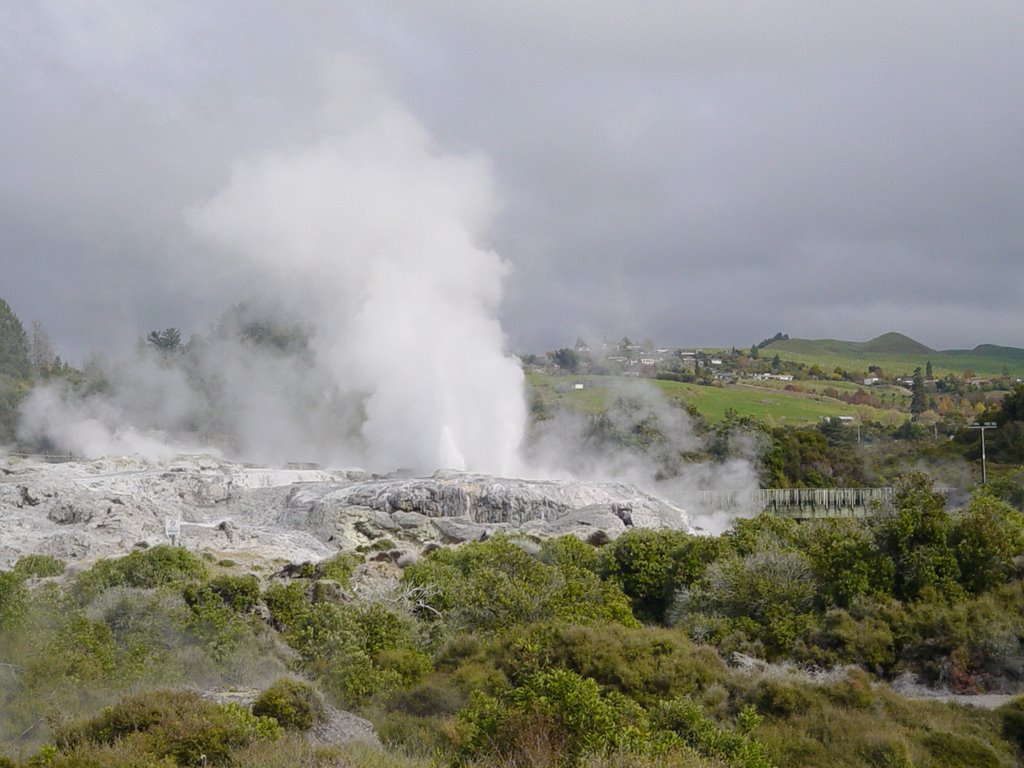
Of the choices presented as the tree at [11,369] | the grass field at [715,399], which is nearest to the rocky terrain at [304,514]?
the grass field at [715,399]

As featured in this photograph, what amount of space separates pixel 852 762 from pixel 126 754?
896 centimetres

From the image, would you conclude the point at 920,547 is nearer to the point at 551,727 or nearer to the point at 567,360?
A: the point at 551,727

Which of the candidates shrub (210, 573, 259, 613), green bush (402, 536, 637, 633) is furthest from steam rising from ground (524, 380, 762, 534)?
shrub (210, 573, 259, 613)

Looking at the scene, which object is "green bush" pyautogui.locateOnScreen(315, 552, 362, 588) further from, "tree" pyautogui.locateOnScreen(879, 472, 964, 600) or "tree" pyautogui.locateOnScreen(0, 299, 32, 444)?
"tree" pyautogui.locateOnScreen(0, 299, 32, 444)

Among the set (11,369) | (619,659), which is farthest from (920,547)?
(11,369)

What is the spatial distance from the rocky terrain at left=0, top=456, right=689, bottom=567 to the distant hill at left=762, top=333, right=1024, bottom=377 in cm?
11238

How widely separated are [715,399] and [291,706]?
8805 centimetres

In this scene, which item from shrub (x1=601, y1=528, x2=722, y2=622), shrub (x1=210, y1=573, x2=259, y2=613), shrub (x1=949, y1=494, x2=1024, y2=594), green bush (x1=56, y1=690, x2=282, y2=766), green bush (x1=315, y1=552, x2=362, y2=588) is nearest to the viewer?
green bush (x1=56, y1=690, x2=282, y2=766)

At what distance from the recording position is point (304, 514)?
42.9 meters

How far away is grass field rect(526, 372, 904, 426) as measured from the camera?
89375 millimetres

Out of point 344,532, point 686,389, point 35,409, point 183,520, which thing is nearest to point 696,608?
point 344,532

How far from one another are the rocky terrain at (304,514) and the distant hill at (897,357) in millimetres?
112384

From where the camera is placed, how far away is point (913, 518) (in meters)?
24.5

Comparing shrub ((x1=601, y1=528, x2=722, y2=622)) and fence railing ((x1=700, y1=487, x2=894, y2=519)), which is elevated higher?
shrub ((x1=601, y1=528, x2=722, y2=622))
